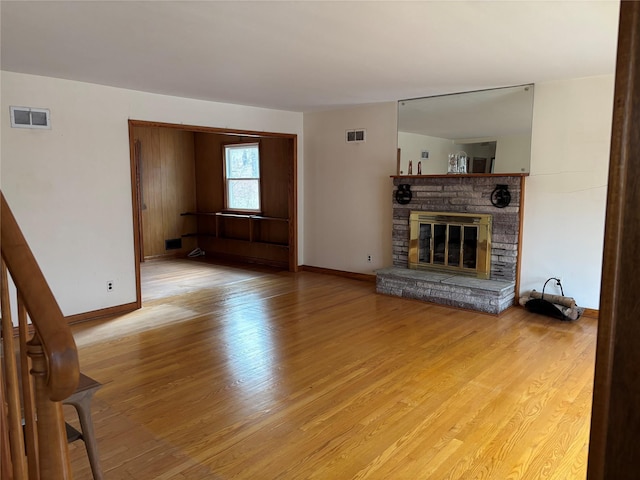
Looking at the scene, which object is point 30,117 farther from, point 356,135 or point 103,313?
point 356,135

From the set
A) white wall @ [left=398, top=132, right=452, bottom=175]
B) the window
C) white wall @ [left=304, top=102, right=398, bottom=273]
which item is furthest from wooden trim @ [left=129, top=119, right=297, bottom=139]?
white wall @ [left=398, top=132, right=452, bottom=175]

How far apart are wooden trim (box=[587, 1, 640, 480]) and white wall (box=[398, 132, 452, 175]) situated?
191 inches

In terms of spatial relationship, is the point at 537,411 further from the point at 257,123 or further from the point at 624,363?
the point at 257,123

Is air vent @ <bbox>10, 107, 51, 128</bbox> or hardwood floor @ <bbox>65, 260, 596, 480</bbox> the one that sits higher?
air vent @ <bbox>10, 107, 51, 128</bbox>

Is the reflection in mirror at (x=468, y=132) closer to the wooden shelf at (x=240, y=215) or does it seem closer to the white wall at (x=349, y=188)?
the white wall at (x=349, y=188)

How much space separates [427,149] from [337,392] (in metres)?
3.47

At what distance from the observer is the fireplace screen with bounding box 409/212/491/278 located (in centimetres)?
515

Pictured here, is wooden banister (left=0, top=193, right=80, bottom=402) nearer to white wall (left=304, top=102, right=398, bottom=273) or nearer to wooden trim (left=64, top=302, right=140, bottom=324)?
wooden trim (left=64, top=302, right=140, bottom=324)

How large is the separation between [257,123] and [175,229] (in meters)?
3.28

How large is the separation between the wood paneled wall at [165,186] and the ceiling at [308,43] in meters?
3.49

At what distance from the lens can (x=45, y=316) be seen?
0.94m

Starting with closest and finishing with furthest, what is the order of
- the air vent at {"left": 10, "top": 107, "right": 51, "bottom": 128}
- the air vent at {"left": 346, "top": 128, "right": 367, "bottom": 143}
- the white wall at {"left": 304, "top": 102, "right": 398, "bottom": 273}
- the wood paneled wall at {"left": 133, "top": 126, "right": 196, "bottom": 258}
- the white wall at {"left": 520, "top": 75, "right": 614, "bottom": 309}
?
Answer: the air vent at {"left": 10, "top": 107, "right": 51, "bottom": 128} < the white wall at {"left": 520, "top": 75, "right": 614, "bottom": 309} < the white wall at {"left": 304, "top": 102, "right": 398, "bottom": 273} < the air vent at {"left": 346, "top": 128, "right": 367, "bottom": 143} < the wood paneled wall at {"left": 133, "top": 126, "right": 196, "bottom": 258}

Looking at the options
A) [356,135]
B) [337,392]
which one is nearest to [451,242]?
[356,135]

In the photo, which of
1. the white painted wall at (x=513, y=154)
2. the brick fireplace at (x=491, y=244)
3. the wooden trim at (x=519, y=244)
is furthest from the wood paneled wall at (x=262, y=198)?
the wooden trim at (x=519, y=244)
